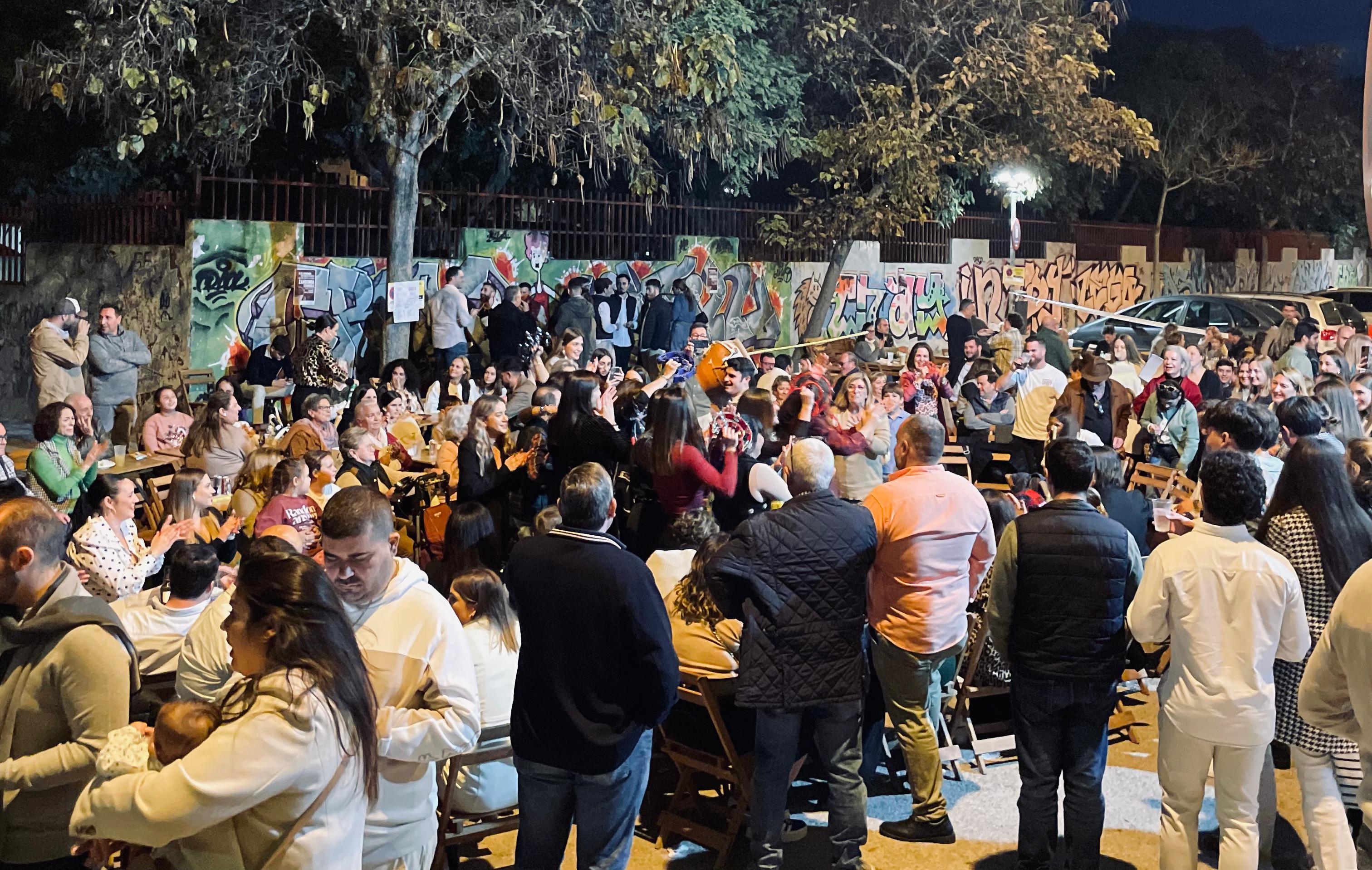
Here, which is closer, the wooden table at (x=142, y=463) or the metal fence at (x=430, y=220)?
the wooden table at (x=142, y=463)

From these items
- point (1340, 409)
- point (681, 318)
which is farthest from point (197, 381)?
point (1340, 409)

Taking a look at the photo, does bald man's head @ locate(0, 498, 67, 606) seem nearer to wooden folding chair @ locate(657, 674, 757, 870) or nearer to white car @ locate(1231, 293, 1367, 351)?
wooden folding chair @ locate(657, 674, 757, 870)

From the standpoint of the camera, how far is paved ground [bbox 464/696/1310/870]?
→ 5855mm

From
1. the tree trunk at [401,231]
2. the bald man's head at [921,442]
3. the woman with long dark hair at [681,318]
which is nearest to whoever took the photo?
the bald man's head at [921,442]

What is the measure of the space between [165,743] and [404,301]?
14380 mm

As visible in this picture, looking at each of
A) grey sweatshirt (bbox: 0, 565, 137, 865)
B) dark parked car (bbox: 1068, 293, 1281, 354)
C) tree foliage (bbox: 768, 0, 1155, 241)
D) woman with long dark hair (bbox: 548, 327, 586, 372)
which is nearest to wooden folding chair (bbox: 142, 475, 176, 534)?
woman with long dark hair (bbox: 548, 327, 586, 372)

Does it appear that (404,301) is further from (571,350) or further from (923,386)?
A: (923,386)

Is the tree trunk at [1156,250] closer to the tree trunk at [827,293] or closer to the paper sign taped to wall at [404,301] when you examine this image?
the tree trunk at [827,293]

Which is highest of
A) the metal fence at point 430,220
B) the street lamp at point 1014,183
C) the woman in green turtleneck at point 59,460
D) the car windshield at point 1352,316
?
the street lamp at point 1014,183

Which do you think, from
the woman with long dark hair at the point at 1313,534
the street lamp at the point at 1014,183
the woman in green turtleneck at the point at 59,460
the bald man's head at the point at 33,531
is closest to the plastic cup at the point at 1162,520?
the woman with long dark hair at the point at 1313,534

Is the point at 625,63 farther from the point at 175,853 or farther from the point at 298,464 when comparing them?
the point at 175,853

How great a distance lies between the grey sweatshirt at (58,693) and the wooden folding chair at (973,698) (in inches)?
162

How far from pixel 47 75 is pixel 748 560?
11454mm

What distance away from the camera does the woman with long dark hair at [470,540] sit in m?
7.18
